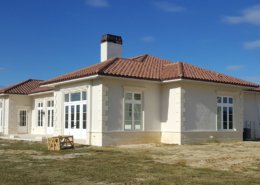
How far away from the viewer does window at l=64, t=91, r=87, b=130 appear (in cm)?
2017

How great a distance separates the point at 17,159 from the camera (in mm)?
12992

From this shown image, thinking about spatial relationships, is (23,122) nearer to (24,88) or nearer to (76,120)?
(24,88)

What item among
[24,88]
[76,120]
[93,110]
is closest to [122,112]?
[93,110]

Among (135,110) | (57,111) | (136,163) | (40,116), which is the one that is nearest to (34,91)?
(40,116)

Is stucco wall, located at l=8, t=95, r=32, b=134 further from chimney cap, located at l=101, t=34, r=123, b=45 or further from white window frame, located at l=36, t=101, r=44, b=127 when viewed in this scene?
chimney cap, located at l=101, t=34, r=123, b=45

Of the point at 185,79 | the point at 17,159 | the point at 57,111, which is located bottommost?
the point at 17,159

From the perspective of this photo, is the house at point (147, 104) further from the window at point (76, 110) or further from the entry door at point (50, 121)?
the entry door at point (50, 121)

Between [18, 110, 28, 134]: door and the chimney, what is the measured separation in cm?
1032

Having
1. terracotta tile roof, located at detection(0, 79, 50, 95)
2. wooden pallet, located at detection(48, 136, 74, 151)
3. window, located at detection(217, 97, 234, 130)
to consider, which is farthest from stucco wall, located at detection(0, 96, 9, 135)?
window, located at detection(217, 97, 234, 130)

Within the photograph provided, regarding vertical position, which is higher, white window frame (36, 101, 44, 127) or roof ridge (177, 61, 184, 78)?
roof ridge (177, 61, 184, 78)

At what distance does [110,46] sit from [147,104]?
5749 mm

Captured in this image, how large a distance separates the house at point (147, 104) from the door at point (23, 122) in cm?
911

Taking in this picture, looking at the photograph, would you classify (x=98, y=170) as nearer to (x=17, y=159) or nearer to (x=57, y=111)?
(x=17, y=159)

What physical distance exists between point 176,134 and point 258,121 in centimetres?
973
